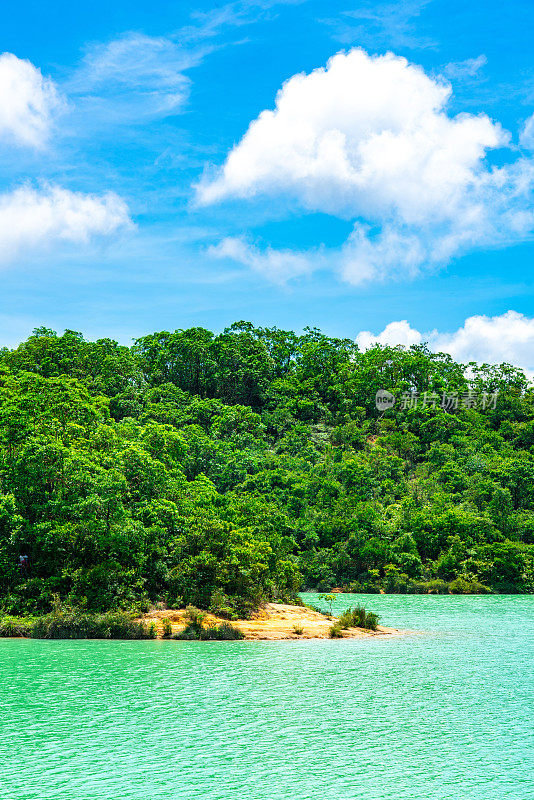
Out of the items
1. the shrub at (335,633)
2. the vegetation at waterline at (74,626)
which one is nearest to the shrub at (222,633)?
the vegetation at waterline at (74,626)

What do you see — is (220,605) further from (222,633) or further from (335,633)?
(335,633)

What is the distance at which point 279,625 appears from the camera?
25.3 meters

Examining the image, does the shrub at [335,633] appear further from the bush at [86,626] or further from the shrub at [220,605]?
the bush at [86,626]

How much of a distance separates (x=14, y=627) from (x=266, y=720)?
12.6m

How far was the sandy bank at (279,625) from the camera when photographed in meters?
24.3

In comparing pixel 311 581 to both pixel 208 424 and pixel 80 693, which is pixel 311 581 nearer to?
pixel 208 424

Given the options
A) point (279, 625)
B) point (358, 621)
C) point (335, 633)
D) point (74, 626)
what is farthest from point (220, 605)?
point (74, 626)

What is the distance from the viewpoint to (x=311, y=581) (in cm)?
4362

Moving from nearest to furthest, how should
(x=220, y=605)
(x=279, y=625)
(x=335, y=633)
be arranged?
(x=335, y=633), (x=279, y=625), (x=220, y=605)

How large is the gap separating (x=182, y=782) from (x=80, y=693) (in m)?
6.12

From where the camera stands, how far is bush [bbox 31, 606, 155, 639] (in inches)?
912

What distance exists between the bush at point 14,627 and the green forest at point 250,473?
845 millimetres

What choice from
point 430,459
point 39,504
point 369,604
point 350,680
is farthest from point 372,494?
point 350,680

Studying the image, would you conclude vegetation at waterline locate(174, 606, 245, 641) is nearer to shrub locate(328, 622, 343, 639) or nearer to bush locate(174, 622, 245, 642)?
bush locate(174, 622, 245, 642)
